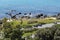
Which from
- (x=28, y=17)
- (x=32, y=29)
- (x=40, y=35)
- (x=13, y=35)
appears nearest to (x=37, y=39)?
(x=40, y=35)

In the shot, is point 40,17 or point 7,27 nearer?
point 7,27

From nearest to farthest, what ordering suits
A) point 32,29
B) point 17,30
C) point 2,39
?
point 17,30 < point 2,39 < point 32,29

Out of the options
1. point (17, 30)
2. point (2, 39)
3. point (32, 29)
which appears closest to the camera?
point (17, 30)

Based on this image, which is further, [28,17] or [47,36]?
[28,17]

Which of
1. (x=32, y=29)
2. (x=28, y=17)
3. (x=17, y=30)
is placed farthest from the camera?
(x=28, y=17)

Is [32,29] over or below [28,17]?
over

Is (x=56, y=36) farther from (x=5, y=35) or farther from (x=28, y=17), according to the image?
(x=28, y=17)

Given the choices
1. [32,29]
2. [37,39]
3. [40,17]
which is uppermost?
[37,39]

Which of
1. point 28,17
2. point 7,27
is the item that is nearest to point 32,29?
point 7,27

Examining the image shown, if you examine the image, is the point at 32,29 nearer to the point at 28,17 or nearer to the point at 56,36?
the point at 56,36
